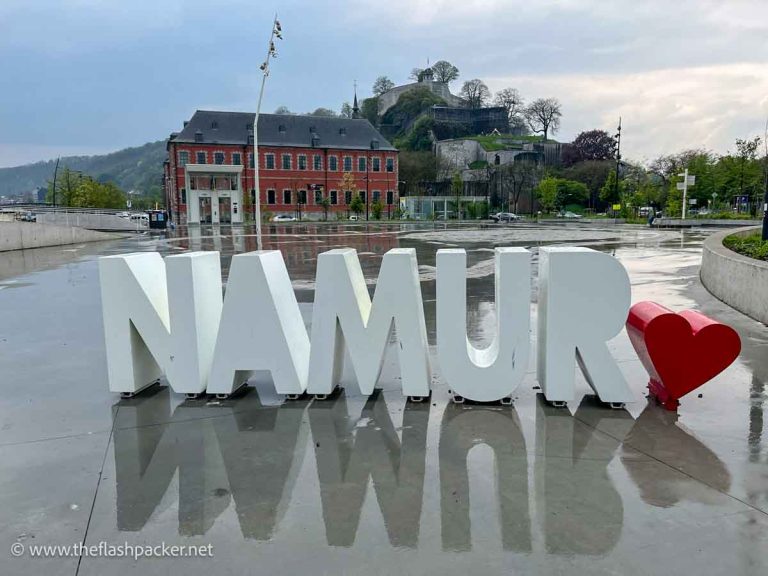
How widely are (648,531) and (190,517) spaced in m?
2.55

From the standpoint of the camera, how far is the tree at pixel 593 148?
95.4 m

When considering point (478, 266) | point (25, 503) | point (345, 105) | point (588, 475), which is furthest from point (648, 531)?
point (345, 105)

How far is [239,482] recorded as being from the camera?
3684 millimetres

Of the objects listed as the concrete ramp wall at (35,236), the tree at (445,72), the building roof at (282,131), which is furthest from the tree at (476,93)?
the concrete ramp wall at (35,236)

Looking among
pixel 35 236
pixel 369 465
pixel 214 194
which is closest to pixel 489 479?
pixel 369 465

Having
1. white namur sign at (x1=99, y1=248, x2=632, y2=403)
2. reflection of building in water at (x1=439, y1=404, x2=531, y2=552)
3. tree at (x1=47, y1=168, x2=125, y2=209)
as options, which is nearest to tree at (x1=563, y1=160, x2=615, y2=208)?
tree at (x1=47, y1=168, x2=125, y2=209)

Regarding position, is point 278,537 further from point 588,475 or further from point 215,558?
point 588,475

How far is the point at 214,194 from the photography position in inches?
2493

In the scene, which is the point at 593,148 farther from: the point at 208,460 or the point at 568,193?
the point at 208,460

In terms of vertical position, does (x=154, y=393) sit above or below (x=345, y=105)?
below

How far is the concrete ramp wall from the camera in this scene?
2394cm

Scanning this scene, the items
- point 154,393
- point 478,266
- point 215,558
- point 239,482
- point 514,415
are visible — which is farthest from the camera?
point 478,266

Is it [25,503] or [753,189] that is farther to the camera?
[753,189]
